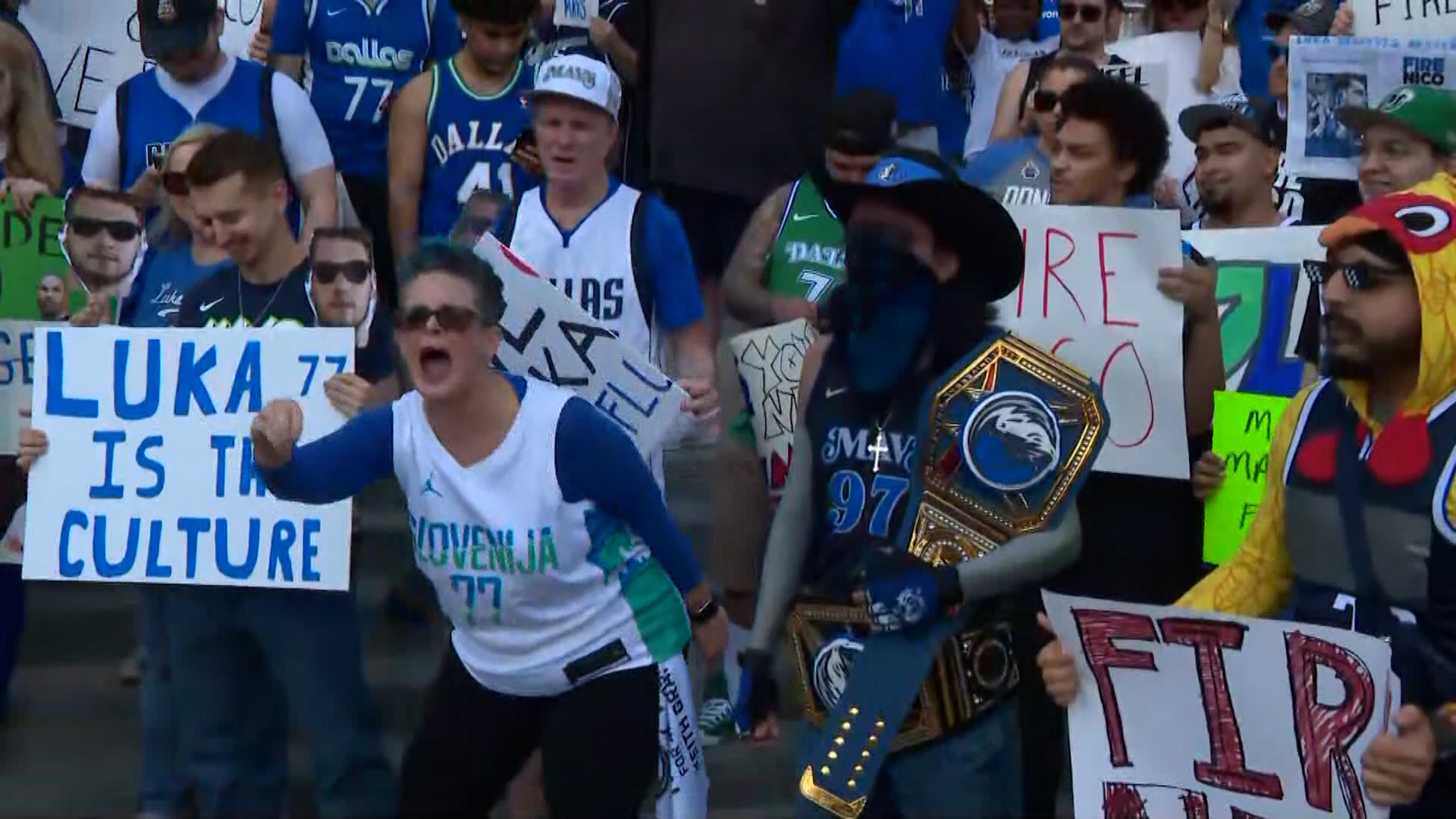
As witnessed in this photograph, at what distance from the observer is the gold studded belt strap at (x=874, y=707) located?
4.41 m

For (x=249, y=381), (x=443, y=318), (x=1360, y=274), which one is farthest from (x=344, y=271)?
(x=1360, y=274)

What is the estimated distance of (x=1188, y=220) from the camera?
288 inches

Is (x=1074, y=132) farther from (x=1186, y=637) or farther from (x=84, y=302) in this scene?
(x=84, y=302)

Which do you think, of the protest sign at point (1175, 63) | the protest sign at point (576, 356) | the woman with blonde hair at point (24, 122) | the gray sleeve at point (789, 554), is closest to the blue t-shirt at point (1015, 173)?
the protest sign at point (576, 356)

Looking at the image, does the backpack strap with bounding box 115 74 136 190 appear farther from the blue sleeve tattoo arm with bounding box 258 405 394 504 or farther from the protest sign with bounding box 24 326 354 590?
the blue sleeve tattoo arm with bounding box 258 405 394 504

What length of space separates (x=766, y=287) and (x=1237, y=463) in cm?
153

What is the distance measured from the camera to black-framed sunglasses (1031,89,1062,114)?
6.39 metres

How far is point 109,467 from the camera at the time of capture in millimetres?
5926

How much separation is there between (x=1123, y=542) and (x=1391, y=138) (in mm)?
1482

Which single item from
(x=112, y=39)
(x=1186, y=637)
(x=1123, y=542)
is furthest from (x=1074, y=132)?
(x=112, y=39)

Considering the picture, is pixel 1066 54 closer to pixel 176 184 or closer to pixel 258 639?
pixel 176 184

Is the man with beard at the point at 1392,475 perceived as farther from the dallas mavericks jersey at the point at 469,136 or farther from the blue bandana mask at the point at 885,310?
the dallas mavericks jersey at the point at 469,136

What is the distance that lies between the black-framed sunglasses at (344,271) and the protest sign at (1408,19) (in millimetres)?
3312

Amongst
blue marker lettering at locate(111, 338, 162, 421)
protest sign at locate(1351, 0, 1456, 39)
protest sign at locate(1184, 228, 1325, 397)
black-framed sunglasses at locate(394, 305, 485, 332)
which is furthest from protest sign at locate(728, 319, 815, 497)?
protest sign at locate(1351, 0, 1456, 39)
